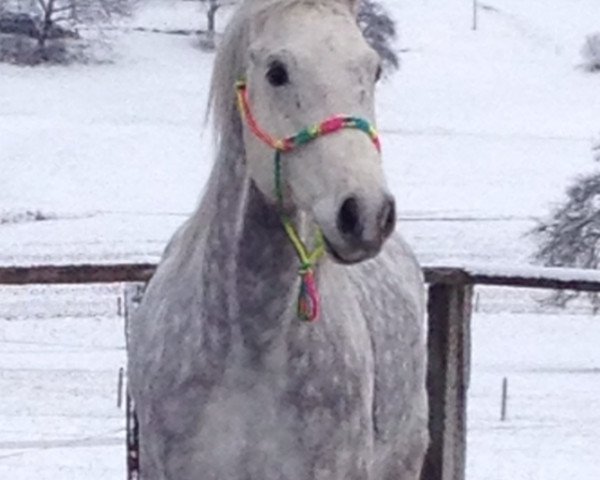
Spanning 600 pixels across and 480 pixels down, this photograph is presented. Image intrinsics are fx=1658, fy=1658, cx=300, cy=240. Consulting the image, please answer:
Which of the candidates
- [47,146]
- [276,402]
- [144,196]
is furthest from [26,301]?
[276,402]

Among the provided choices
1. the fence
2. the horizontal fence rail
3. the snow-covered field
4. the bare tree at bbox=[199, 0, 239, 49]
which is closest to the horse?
the snow-covered field

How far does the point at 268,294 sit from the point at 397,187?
81.0 ft

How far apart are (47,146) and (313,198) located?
2790 centimetres

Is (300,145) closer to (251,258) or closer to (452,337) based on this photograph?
(251,258)

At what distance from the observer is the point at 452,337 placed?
5316 mm

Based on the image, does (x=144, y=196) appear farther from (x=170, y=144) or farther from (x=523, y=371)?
(x=523, y=371)

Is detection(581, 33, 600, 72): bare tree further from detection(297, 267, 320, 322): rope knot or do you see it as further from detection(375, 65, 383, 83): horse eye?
detection(375, 65, 383, 83): horse eye

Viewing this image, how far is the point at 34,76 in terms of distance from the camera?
36.7 metres

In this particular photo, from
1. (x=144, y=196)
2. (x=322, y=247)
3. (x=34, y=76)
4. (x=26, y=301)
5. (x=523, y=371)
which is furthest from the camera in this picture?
(x=34, y=76)

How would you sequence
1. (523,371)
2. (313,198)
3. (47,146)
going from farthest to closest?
(47,146) < (523,371) < (313,198)

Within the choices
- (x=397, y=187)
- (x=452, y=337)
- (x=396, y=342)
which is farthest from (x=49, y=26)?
(x=396, y=342)

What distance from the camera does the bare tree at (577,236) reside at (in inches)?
575

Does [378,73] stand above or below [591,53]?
above

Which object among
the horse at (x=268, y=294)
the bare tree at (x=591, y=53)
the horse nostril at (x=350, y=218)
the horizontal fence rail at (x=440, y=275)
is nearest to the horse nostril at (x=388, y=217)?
the horse nostril at (x=350, y=218)
